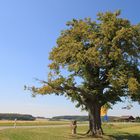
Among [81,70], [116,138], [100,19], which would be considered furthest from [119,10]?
[116,138]

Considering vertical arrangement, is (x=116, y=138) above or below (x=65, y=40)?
below

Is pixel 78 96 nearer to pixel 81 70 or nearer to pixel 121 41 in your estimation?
pixel 81 70

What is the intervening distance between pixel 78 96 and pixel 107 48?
662 centimetres

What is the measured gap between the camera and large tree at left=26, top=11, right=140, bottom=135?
37.8 m

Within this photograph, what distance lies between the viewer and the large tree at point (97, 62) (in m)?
37.8

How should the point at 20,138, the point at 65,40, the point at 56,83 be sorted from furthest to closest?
1. the point at 65,40
2. the point at 56,83
3. the point at 20,138

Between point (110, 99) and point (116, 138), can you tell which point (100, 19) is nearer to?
point (110, 99)

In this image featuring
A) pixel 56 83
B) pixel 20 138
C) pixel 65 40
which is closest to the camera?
pixel 20 138

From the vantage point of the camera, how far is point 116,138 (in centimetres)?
3878

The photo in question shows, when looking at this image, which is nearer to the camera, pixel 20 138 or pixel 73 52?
pixel 20 138

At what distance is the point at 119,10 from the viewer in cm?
4109

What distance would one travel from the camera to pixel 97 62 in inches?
1470

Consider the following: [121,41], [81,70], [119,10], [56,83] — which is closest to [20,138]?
[56,83]

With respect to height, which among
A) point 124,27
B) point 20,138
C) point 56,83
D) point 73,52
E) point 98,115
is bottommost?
point 20,138
